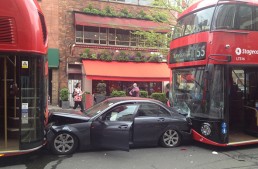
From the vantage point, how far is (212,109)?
800 cm

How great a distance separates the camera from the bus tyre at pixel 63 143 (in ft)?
24.6

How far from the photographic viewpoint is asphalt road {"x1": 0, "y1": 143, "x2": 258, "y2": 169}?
6820mm

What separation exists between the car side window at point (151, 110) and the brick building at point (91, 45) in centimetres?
973

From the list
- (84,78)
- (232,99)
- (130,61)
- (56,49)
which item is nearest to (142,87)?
(130,61)

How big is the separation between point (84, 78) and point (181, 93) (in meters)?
10.9

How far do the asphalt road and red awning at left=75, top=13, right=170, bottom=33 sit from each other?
1139cm

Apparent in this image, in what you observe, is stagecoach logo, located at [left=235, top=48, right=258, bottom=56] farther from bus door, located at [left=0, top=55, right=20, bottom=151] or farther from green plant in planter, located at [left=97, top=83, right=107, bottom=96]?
green plant in planter, located at [left=97, top=83, right=107, bottom=96]

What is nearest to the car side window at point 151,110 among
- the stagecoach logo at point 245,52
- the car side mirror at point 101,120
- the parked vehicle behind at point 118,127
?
the parked vehicle behind at point 118,127

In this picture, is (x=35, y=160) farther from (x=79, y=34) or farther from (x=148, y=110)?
(x=79, y=34)

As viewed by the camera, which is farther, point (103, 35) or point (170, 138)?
point (103, 35)

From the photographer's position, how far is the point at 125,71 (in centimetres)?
1939

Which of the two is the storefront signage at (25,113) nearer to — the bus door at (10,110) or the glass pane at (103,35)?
the bus door at (10,110)

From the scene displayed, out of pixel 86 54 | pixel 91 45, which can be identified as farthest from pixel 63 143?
pixel 91 45

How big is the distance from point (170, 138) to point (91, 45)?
499 inches
